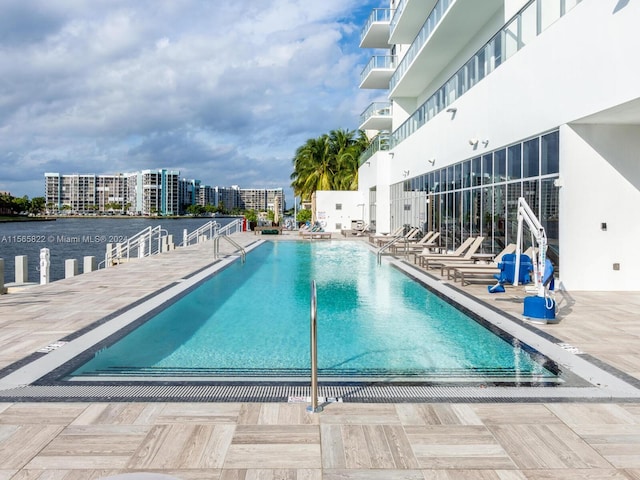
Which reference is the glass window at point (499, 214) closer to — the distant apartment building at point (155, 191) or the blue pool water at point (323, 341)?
the blue pool water at point (323, 341)

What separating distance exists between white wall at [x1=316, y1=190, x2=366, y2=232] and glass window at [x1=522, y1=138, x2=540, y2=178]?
24.0 meters

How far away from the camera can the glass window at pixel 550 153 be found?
869cm

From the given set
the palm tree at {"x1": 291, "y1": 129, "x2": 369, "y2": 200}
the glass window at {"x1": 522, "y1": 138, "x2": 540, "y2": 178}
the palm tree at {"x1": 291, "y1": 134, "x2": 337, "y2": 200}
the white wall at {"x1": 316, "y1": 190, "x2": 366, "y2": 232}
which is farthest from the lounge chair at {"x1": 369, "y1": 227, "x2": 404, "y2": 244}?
the palm tree at {"x1": 291, "y1": 134, "x2": 337, "y2": 200}

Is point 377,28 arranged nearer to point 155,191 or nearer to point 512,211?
point 512,211

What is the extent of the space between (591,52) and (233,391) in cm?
733

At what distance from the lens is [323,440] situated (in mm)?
3016

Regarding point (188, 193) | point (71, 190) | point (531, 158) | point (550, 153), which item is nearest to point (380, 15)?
point (531, 158)

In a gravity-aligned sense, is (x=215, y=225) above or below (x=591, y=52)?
below

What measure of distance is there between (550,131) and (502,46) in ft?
10.3

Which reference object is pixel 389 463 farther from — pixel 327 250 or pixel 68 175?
pixel 68 175

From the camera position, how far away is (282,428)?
318 centimetres

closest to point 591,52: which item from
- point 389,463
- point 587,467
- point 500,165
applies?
point 500,165

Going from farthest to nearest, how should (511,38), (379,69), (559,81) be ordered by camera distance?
(379,69) → (511,38) → (559,81)

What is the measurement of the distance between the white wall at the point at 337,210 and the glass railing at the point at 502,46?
17333 millimetres
